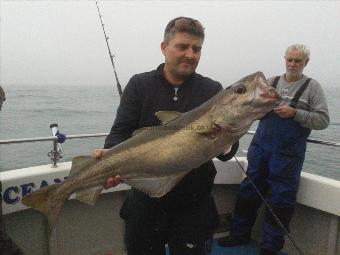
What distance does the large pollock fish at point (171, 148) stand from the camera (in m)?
2.62

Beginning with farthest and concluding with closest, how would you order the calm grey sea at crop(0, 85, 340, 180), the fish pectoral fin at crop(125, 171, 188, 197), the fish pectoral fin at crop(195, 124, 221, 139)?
the calm grey sea at crop(0, 85, 340, 180)
the fish pectoral fin at crop(125, 171, 188, 197)
the fish pectoral fin at crop(195, 124, 221, 139)

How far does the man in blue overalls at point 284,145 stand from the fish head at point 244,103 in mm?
2276

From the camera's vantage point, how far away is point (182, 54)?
3.10 meters

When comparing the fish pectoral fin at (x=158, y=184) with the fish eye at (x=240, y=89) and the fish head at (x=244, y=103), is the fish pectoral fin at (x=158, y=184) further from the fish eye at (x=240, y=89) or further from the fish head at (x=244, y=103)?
the fish eye at (x=240, y=89)

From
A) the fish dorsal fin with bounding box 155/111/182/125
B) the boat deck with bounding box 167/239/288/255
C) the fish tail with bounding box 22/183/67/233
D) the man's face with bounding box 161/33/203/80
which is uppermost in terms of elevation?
the man's face with bounding box 161/33/203/80

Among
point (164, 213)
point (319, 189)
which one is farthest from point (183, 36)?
point (319, 189)

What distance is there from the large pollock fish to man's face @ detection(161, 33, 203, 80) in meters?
0.48

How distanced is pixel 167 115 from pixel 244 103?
23.7 inches

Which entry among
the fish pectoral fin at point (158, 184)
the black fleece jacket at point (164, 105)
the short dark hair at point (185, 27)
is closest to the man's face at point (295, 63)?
the black fleece jacket at point (164, 105)

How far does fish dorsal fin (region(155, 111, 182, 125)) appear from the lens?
2861 millimetres

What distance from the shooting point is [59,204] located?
290 cm

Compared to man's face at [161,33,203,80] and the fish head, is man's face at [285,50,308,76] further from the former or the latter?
the fish head

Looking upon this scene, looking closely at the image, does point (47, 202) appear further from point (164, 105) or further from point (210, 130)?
point (210, 130)

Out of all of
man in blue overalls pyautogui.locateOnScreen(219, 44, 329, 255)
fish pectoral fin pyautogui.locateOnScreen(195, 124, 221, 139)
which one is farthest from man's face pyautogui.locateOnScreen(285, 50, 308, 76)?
fish pectoral fin pyautogui.locateOnScreen(195, 124, 221, 139)
